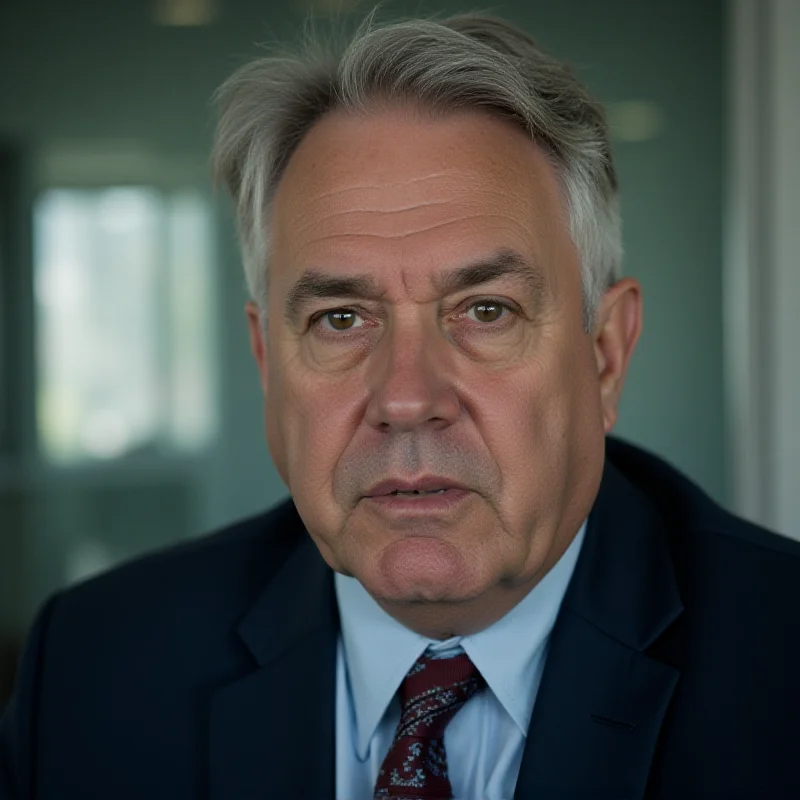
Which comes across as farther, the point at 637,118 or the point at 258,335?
the point at 637,118

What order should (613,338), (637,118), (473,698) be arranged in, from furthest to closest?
(637,118), (613,338), (473,698)

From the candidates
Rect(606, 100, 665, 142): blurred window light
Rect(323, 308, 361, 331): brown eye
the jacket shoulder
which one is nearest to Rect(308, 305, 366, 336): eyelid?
Rect(323, 308, 361, 331): brown eye

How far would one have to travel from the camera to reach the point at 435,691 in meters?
1.69

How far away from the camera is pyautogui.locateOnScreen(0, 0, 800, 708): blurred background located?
10.8 ft

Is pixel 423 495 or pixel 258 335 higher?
pixel 258 335

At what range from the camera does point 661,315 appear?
329 centimetres

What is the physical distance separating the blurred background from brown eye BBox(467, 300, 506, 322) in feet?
5.64

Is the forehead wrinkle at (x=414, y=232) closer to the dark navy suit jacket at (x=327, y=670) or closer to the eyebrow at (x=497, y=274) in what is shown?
the eyebrow at (x=497, y=274)

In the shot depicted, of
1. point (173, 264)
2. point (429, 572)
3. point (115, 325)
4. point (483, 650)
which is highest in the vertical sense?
point (173, 264)

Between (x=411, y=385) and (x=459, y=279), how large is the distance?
0.19 m

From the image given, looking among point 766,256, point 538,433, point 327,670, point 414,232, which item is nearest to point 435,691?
point 327,670

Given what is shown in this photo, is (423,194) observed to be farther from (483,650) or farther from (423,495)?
(483,650)

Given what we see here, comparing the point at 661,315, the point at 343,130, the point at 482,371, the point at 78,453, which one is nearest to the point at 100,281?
the point at 78,453

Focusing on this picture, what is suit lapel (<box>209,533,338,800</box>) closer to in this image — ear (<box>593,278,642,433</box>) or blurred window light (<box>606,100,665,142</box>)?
ear (<box>593,278,642,433</box>)
